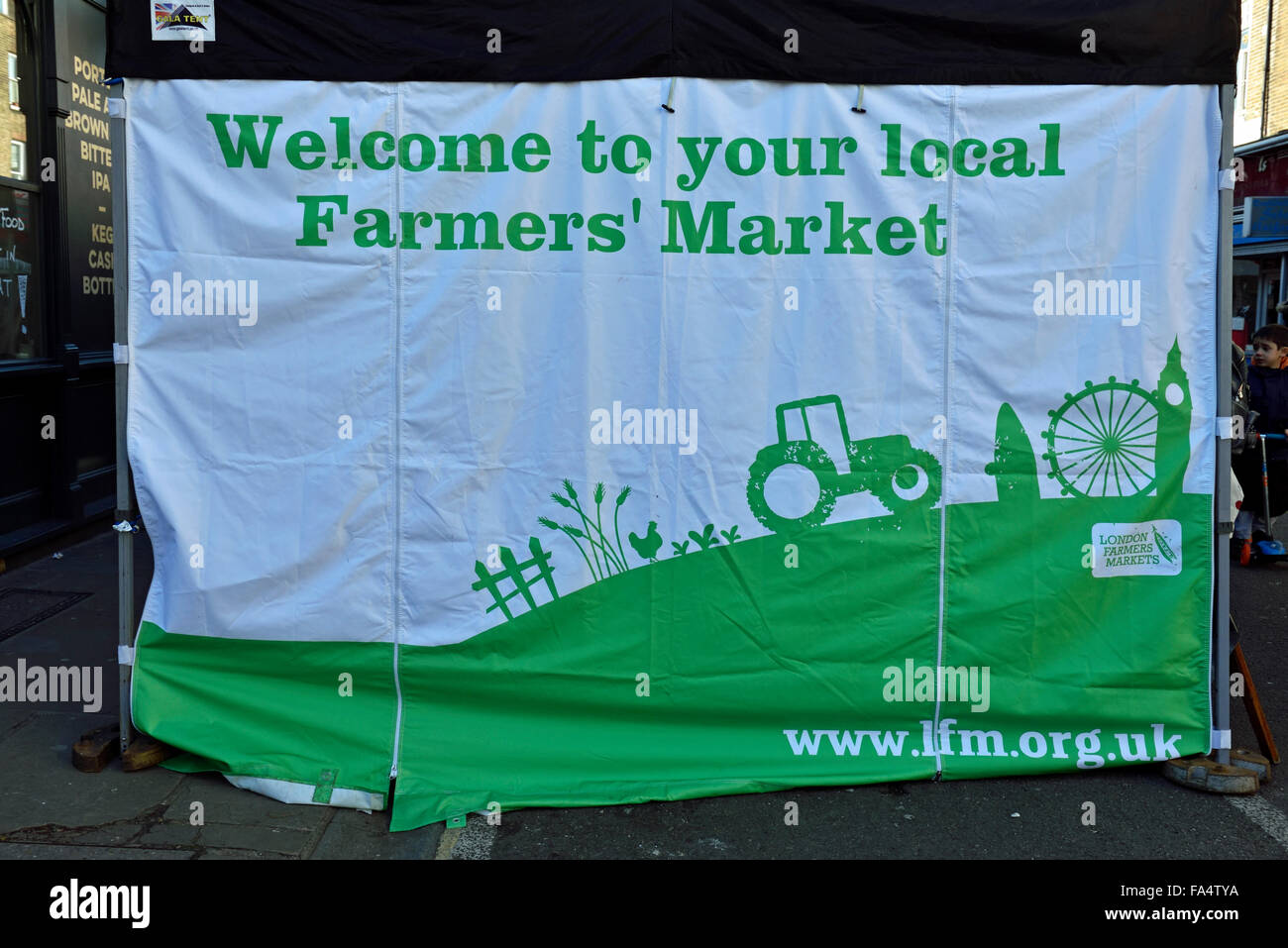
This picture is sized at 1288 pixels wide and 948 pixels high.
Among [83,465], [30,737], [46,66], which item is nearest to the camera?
[30,737]

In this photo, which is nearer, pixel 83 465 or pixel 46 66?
pixel 46 66

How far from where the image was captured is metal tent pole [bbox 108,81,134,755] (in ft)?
15.8

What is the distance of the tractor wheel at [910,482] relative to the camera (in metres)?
4.95

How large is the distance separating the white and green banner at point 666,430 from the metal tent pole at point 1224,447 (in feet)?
0.17

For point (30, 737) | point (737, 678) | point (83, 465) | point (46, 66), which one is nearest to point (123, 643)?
point (30, 737)

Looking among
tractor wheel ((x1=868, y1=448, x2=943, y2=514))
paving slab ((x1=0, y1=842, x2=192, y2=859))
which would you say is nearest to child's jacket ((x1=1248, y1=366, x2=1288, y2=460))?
tractor wheel ((x1=868, y1=448, x2=943, y2=514))

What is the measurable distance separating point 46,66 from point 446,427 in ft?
19.0

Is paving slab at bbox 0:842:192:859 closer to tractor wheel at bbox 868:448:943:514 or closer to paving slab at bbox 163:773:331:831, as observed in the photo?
paving slab at bbox 163:773:331:831

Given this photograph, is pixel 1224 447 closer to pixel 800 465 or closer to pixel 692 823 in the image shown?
pixel 800 465

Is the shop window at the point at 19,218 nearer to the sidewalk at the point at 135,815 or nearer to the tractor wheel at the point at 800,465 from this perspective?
the sidewalk at the point at 135,815

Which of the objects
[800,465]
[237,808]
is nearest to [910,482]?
[800,465]

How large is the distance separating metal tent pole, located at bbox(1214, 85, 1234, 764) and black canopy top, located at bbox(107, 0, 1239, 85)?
44 cm

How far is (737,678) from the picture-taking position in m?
4.95
